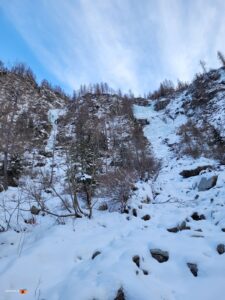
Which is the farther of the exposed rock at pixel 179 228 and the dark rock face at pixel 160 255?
the exposed rock at pixel 179 228

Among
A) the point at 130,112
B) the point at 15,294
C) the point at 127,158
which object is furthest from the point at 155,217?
the point at 130,112

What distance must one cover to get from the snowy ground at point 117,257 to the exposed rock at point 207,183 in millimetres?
1708

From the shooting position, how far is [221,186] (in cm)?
938

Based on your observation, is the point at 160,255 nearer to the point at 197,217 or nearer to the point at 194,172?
the point at 197,217

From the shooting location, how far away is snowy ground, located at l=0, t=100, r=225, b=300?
3.42 m

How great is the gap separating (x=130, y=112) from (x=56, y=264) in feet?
126

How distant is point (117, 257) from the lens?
4.43 m

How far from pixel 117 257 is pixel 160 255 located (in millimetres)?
931

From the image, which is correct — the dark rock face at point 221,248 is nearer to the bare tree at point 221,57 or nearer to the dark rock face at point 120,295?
the dark rock face at point 120,295

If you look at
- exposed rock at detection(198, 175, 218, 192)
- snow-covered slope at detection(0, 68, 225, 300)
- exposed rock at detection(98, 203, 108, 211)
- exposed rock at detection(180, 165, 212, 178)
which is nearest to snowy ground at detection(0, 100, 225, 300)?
snow-covered slope at detection(0, 68, 225, 300)

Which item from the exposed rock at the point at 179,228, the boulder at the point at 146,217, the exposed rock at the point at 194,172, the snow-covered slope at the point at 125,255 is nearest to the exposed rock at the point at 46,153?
the exposed rock at the point at 194,172

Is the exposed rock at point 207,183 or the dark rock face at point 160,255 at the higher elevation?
the exposed rock at point 207,183

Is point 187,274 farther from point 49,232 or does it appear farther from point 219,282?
point 49,232

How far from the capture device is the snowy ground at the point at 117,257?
3.42 metres
